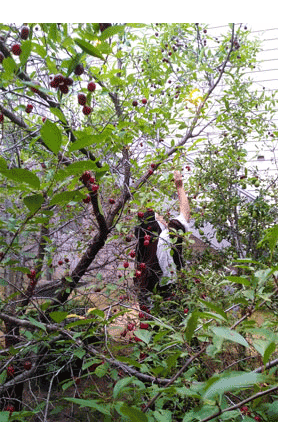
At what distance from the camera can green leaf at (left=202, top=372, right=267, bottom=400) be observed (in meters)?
0.49

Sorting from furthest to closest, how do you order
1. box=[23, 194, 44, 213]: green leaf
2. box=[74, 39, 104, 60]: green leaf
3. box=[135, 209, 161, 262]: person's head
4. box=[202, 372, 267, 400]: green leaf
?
1. box=[135, 209, 161, 262]: person's head
2. box=[74, 39, 104, 60]: green leaf
3. box=[23, 194, 44, 213]: green leaf
4. box=[202, 372, 267, 400]: green leaf

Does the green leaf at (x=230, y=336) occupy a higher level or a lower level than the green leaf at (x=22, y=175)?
lower

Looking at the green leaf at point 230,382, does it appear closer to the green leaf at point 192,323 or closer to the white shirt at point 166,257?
the green leaf at point 192,323

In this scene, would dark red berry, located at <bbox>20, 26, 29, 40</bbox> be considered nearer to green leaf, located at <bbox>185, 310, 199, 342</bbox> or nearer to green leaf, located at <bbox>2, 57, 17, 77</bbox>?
green leaf, located at <bbox>2, 57, 17, 77</bbox>

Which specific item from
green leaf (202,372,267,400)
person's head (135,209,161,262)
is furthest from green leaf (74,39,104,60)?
person's head (135,209,161,262)

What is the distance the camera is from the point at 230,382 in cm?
50

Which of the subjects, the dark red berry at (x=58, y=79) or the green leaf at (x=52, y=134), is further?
the dark red berry at (x=58, y=79)

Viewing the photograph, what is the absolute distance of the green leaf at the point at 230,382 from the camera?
49 cm

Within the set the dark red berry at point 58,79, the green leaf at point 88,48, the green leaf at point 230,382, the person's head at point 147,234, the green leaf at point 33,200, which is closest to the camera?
the green leaf at point 230,382

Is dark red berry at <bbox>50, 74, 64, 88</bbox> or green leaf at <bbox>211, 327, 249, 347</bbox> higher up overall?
dark red berry at <bbox>50, 74, 64, 88</bbox>

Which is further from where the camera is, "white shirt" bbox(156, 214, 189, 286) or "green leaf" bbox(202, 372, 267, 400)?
"white shirt" bbox(156, 214, 189, 286)

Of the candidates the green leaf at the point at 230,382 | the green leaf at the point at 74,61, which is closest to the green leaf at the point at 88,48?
the green leaf at the point at 74,61
